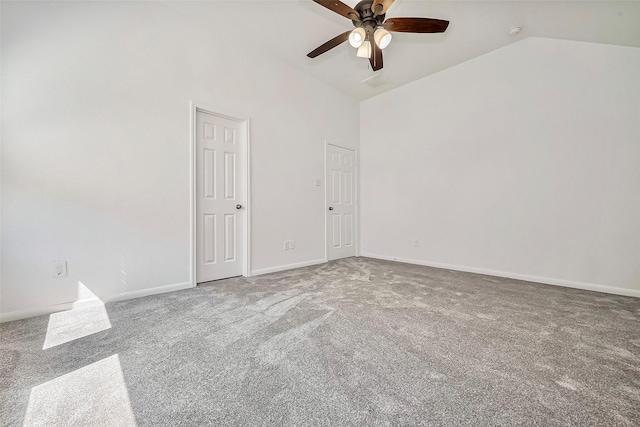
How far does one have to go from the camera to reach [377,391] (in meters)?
1.09

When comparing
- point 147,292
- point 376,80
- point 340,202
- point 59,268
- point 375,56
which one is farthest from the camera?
point 340,202

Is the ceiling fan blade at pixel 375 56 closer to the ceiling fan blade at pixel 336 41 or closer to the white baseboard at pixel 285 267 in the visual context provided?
the ceiling fan blade at pixel 336 41

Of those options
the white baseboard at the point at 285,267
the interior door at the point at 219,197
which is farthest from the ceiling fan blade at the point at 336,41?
the white baseboard at the point at 285,267

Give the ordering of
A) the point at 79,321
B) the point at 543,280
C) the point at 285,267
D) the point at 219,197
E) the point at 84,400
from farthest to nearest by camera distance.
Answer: the point at 285,267 → the point at 219,197 → the point at 543,280 → the point at 79,321 → the point at 84,400

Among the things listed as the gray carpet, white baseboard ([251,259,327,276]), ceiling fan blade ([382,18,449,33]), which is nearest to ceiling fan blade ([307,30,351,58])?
ceiling fan blade ([382,18,449,33])

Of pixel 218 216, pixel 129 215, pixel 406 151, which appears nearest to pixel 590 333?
pixel 406 151

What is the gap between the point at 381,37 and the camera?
7.45 feet

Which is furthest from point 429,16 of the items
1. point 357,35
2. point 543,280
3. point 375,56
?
point 543,280

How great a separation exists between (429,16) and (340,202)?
2.73 m

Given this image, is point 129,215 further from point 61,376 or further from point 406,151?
point 406,151

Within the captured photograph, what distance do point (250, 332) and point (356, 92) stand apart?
418 centimetres

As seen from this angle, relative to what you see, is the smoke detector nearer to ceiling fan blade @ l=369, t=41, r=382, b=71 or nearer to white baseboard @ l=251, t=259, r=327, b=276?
ceiling fan blade @ l=369, t=41, r=382, b=71

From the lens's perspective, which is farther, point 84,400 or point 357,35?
point 357,35

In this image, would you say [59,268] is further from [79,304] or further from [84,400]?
[84,400]
